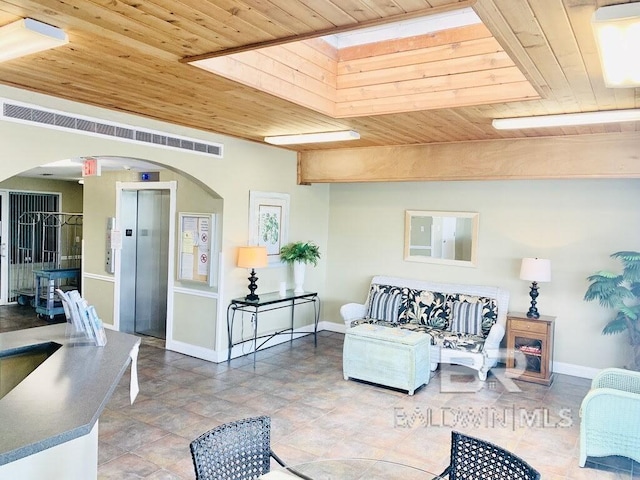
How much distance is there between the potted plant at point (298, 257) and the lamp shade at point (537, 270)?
8.71ft

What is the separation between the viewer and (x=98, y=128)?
4273 mm

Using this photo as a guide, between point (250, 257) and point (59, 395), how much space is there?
3.64 metres

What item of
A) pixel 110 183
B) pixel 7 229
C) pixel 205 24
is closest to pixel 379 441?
pixel 205 24

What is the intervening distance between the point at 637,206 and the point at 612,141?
3.34ft

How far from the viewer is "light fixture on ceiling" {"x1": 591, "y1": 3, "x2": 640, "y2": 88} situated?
198cm

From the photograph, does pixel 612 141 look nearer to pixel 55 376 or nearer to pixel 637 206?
pixel 637 206

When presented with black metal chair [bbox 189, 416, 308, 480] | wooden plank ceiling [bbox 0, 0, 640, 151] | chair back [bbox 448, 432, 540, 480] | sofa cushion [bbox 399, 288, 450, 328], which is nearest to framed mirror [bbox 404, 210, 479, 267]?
sofa cushion [bbox 399, 288, 450, 328]

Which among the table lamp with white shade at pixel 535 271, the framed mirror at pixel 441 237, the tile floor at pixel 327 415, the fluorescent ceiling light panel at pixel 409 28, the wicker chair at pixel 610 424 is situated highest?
the fluorescent ceiling light panel at pixel 409 28

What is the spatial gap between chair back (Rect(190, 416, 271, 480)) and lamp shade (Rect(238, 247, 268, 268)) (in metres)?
3.47

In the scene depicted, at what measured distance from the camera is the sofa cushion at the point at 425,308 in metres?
6.15

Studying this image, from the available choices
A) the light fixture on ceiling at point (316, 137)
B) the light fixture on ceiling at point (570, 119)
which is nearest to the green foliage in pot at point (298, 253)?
the light fixture on ceiling at point (316, 137)

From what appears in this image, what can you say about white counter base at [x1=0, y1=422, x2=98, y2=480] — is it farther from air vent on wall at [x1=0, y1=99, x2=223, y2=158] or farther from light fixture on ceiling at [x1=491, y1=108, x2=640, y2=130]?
light fixture on ceiling at [x1=491, y1=108, x2=640, y2=130]

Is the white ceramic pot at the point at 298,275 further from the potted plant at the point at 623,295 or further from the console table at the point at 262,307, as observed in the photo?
the potted plant at the point at 623,295

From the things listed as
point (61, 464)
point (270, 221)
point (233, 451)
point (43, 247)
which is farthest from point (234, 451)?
point (43, 247)
